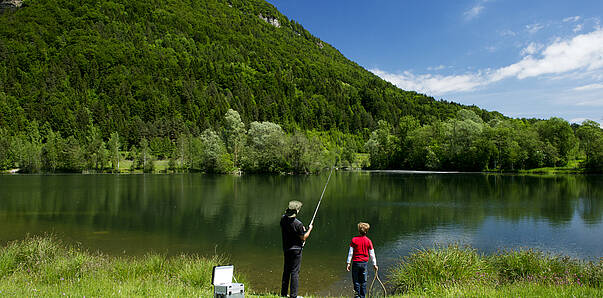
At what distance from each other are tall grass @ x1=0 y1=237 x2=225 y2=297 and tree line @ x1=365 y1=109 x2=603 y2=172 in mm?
79083

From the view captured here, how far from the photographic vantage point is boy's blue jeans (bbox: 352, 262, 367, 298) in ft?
24.4

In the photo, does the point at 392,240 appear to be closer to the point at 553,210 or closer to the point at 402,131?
the point at 553,210

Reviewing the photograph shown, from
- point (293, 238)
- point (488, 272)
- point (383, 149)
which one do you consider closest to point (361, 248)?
point (293, 238)

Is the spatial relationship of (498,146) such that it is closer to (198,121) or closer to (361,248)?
(361,248)

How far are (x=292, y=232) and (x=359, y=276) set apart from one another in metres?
1.74

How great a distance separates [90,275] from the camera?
8906mm

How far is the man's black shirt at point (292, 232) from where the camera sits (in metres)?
7.10

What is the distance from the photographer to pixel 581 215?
81.1ft

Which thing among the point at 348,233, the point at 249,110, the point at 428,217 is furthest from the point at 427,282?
the point at 249,110

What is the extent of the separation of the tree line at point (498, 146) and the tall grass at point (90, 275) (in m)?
79.1

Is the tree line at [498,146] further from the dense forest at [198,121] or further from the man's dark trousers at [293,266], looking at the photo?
the man's dark trousers at [293,266]

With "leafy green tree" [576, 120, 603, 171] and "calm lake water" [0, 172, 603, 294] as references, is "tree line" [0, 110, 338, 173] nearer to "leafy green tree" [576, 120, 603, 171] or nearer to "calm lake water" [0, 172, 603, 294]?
"calm lake water" [0, 172, 603, 294]

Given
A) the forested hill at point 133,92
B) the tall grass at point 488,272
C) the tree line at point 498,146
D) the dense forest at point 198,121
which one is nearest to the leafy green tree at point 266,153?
the dense forest at point 198,121

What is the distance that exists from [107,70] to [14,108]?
49.2 meters
